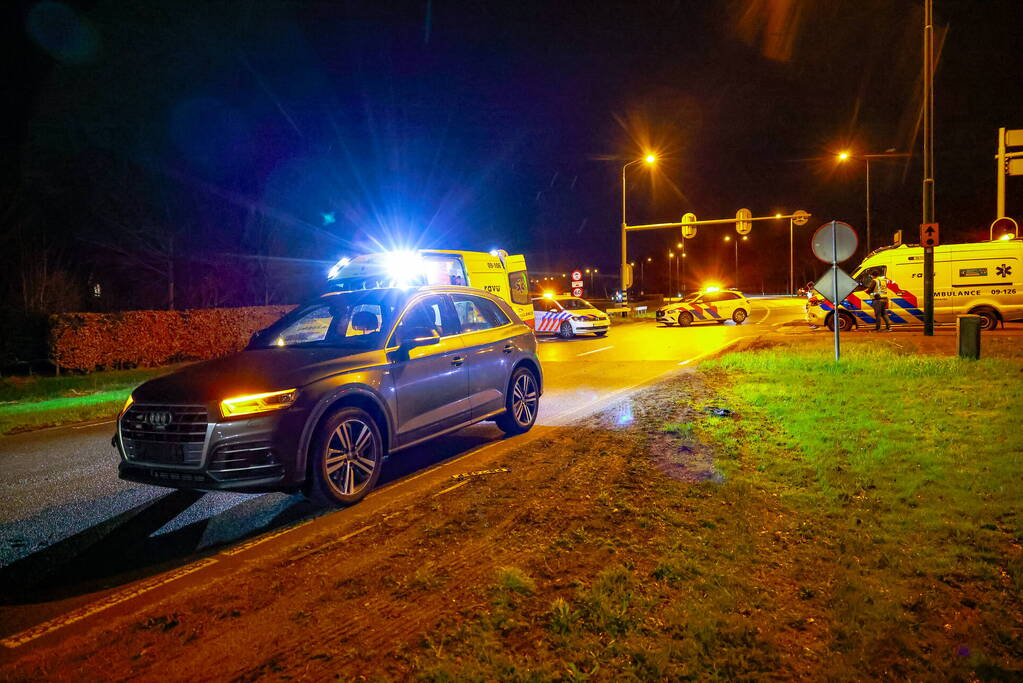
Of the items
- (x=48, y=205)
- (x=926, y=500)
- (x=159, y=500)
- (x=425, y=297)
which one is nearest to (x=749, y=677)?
(x=926, y=500)

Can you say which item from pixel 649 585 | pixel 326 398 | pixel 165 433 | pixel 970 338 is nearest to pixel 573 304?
pixel 970 338

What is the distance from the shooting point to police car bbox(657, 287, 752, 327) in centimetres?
2942

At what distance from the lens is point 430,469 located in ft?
20.1

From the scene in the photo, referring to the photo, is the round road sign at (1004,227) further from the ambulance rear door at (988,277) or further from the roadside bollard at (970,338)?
the roadside bollard at (970,338)

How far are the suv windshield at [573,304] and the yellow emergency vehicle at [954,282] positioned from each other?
360 inches

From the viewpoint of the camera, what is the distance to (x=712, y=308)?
96.8 ft

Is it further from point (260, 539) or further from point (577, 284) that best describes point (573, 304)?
point (260, 539)

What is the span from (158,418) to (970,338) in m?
13.5

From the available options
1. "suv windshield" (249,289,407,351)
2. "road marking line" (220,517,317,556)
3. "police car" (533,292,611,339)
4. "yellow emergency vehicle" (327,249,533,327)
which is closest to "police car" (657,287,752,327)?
"police car" (533,292,611,339)

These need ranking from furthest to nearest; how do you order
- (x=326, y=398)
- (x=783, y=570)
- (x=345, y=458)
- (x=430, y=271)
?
(x=430, y=271)
(x=345, y=458)
(x=326, y=398)
(x=783, y=570)

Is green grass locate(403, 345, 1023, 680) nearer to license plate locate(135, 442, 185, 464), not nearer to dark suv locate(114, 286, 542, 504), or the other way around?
dark suv locate(114, 286, 542, 504)

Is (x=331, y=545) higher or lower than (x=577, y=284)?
lower

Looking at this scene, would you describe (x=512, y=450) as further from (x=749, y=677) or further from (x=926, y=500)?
(x=749, y=677)

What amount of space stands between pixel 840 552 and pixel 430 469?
359cm
